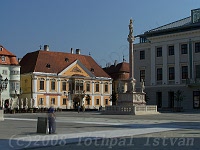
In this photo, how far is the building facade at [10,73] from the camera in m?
75.2

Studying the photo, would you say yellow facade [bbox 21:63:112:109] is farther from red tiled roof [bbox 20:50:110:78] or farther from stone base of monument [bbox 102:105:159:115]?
stone base of monument [bbox 102:105:159:115]

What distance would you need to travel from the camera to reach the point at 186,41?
202 feet

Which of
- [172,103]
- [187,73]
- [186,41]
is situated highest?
[186,41]

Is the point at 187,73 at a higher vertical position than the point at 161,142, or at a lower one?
higher

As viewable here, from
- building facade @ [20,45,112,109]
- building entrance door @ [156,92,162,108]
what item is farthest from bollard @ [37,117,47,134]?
building facade @ [20,45,112,109]

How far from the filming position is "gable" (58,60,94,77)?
84.2m

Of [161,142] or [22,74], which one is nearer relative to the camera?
[161,142]

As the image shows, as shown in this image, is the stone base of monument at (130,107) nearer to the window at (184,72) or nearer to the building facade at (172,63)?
the building facade at (172,63)

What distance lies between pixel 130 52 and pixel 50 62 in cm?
3945

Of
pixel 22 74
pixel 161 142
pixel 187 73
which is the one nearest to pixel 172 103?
pixel 187 73

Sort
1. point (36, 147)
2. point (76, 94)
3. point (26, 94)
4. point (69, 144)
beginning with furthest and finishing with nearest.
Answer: point (76, 94)
point (26, 94)
point (69, 144)
point (36, 147)

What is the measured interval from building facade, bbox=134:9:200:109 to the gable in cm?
2009

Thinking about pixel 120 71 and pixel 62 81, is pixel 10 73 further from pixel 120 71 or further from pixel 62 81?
pixel 120 71

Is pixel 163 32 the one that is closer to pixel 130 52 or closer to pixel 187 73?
pixel 187 73
